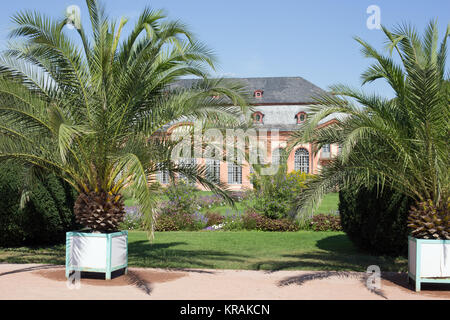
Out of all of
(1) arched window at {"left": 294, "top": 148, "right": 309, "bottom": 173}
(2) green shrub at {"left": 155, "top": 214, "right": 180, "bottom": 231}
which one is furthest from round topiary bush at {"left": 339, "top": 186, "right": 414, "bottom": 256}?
(1) arched window at {"left": 294, "top": 148, "right": 309, "bottom": 173}

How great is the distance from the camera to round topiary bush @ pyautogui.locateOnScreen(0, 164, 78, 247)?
11.1m

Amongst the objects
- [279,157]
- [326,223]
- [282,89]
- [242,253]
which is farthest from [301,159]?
[279,157]

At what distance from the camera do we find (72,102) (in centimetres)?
811

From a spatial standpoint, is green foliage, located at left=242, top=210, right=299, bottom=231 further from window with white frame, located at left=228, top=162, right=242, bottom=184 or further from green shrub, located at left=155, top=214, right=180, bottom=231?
window with white frame, located at left=228, top=162, right=242, bottom=184

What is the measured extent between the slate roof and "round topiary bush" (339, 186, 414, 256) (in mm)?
28044

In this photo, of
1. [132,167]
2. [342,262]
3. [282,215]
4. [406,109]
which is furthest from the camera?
[282,215]

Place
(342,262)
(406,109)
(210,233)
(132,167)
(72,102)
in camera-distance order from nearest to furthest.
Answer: (132,167) → (406,109) → (72,102) → (342,262) → (210,233)

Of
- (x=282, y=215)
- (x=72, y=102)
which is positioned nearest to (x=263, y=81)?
(x=282, y=215)

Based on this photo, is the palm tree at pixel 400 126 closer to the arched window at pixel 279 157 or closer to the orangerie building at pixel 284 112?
the arched window at pixel 279 157

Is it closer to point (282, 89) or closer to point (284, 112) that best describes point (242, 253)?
point (284, 112)

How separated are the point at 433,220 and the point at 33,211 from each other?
28.5 feet

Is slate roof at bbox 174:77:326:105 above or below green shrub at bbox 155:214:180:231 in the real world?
above

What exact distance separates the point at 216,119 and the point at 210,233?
7.15 m

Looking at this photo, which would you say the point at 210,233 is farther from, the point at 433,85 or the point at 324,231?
the point at 433,85
